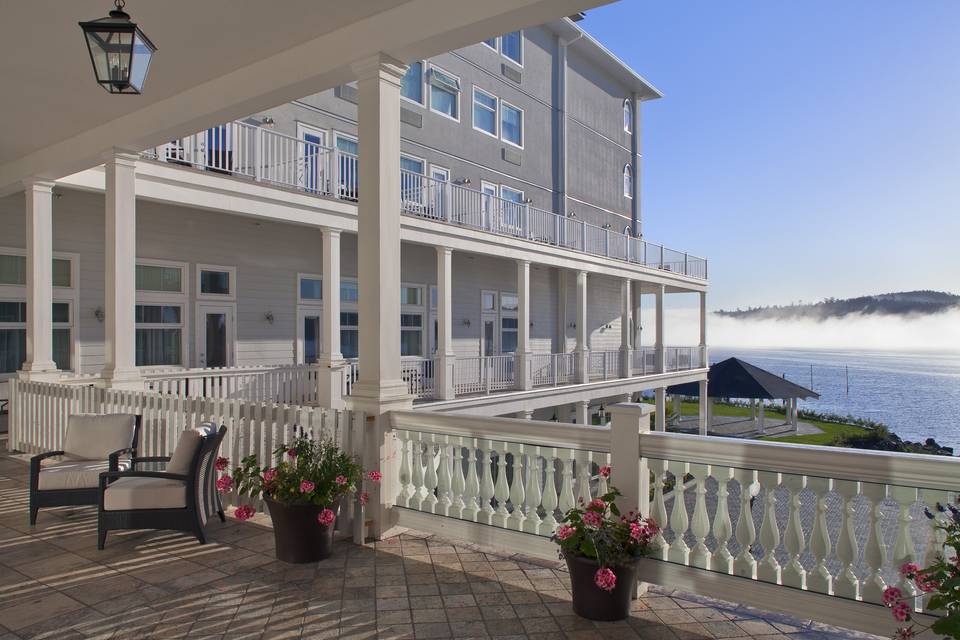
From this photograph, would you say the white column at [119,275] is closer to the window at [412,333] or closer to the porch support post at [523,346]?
the window at [412,333]

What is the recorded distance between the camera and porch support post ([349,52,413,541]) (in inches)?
179

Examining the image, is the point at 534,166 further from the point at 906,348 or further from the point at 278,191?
the point at 906,348

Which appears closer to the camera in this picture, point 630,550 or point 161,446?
point 630,550

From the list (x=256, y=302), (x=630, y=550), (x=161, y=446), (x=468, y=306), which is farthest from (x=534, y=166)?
(x=630, y=550)

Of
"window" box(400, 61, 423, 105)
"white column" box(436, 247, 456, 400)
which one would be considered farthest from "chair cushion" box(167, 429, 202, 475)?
"window" box(400, 61, 423, 105)

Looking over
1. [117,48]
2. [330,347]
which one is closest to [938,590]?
[117,48]

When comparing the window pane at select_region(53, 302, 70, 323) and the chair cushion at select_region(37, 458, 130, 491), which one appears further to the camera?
the window pane at select_region(53, 302, 70, 323)

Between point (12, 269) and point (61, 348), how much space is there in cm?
132

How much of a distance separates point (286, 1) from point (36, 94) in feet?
11.2

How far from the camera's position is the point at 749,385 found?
19031mm

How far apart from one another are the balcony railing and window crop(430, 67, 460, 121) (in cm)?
250

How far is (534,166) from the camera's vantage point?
62.8ft

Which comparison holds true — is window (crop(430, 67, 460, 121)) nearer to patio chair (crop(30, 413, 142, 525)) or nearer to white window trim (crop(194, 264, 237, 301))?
white window trim (crop(194, 264, 237, 301))

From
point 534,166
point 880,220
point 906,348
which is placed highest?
point 880,220
